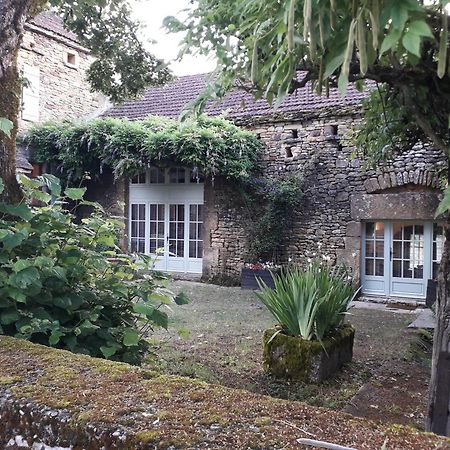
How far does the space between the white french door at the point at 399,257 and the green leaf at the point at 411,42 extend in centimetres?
941

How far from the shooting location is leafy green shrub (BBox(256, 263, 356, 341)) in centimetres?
453

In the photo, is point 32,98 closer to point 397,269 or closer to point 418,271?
point 397,269

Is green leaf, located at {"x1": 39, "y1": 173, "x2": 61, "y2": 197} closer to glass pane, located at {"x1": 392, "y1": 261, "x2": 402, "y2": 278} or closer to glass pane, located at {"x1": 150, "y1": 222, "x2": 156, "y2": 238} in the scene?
glass pane, located at {"x1": 392, "y1": 261, "x2": 402, "y2": 278}

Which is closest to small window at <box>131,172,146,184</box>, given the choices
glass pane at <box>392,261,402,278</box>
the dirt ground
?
the dirt ground

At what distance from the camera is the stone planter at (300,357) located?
4.41m

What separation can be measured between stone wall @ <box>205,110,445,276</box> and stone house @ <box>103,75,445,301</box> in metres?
0.02

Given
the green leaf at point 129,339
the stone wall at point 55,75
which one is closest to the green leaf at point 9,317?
the green leaf at point 129,339

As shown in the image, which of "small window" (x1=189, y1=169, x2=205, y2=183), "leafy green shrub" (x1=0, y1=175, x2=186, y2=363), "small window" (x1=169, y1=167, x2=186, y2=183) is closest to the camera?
"leafy green shrub" (x1=0, y1=175, x2=186, y2=363)

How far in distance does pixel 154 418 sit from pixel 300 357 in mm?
3437

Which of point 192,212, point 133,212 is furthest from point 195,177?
point 133,212

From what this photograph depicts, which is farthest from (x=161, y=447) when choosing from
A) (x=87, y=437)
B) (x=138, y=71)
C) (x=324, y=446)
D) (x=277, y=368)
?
(x=138, y=71)

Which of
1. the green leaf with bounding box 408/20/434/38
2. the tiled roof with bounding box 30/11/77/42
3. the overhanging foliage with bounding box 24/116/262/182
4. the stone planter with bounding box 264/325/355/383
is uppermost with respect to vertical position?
the tiled roof with bounding box 30/11/77/42

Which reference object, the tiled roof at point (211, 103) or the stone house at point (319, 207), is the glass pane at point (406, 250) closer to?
the stone house at point (319, 207)

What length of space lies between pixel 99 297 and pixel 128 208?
10.7m
